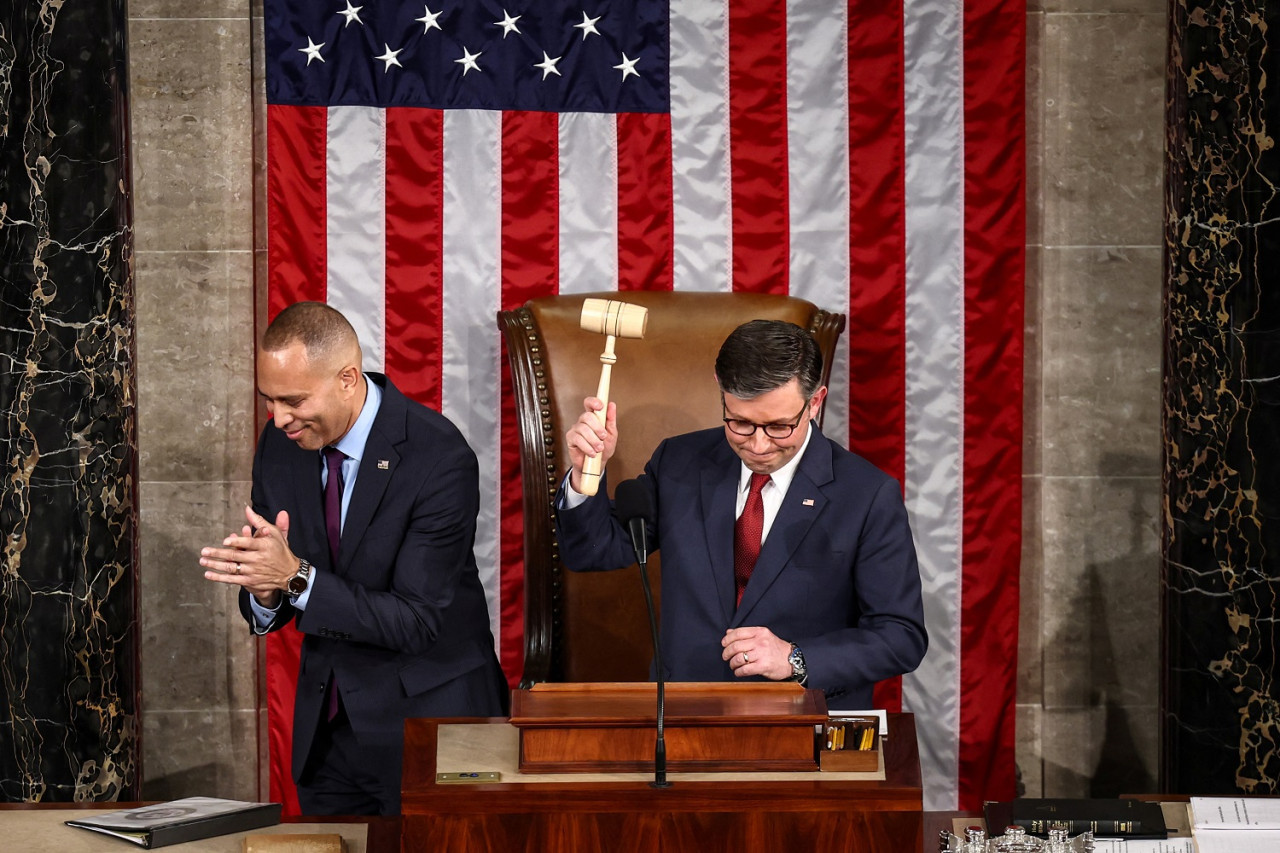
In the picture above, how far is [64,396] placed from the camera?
3895 millimetres

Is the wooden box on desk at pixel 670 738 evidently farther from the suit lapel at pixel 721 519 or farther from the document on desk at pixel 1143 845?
the suit lapel at pixel 721 519

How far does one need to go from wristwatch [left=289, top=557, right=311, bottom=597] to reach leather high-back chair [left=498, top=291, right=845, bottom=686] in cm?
104

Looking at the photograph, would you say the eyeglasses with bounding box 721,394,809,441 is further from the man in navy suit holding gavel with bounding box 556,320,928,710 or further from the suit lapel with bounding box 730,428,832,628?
the suit lapel with bounding box 730,428,832,628

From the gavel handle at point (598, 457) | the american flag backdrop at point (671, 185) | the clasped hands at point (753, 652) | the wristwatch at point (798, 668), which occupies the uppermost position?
the american flag backdrop at point (671, 185)

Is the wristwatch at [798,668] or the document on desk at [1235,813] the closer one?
the document on desk at [1235,813]

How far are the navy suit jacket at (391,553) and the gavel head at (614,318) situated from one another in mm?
531

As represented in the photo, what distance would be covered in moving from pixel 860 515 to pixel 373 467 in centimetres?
105

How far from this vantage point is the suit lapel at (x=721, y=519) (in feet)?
10.1

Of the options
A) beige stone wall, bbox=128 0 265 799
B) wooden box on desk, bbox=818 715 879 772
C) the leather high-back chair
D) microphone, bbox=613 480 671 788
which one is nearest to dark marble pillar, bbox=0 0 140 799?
beige stone wall, bbox=128 0 265 799

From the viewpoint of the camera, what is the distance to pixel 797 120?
420cm

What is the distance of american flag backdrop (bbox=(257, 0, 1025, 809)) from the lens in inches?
164

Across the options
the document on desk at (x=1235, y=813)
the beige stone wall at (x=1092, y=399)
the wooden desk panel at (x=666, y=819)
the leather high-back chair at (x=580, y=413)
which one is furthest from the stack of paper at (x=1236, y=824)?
the beige stone wall at (x=1092, y=399)

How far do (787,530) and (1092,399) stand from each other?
1.70m

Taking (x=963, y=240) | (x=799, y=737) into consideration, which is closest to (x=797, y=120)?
(x=963, y=240)
